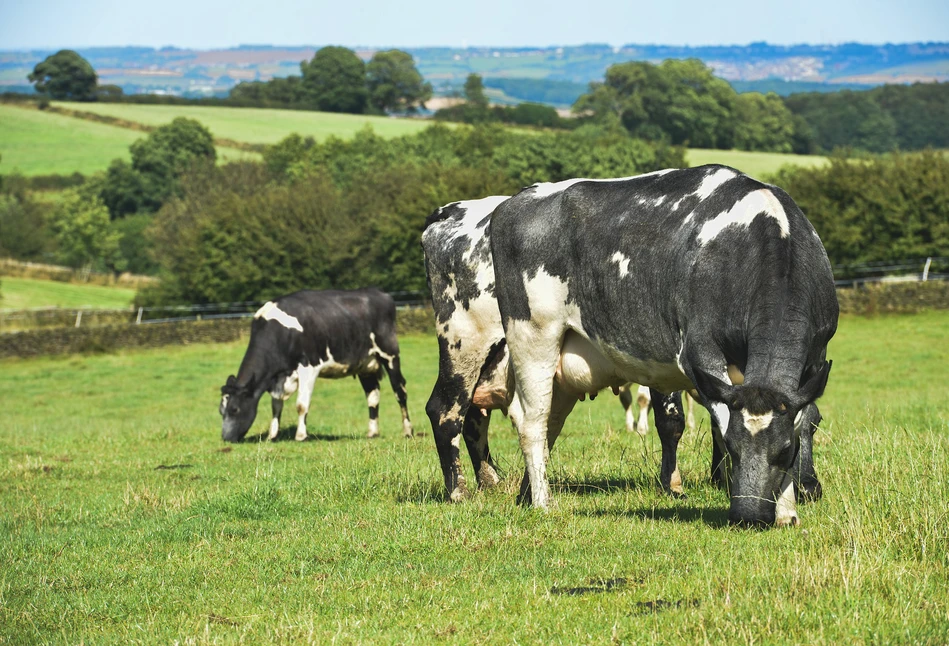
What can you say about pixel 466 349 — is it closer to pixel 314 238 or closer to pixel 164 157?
pixel 314 238

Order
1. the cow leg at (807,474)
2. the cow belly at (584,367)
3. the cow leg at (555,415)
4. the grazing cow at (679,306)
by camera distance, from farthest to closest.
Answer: the cow leg at (555,415) → the cow belly at (584,367) → the cow leg at (807,474) → the grazing cow at (679,306)

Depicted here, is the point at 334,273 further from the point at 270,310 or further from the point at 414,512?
the point at 414,512

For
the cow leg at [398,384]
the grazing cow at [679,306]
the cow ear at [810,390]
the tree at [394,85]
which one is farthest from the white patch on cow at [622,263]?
the tree at [394,85]

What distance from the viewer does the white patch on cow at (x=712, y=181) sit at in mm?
7910

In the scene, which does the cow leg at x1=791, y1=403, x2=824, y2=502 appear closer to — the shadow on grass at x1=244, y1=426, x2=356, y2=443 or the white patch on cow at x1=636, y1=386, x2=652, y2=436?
the white patch on cow at x1=636, y1=386, x2=652, y2=436

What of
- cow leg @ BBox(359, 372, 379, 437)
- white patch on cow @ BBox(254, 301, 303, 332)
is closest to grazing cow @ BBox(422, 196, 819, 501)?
cow leg @ BBox(359, 372, 379, 437)

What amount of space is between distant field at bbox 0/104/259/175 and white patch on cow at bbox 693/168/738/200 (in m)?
110

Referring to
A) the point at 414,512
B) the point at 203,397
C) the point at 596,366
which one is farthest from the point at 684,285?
the point at 203,397

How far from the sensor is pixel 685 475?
1031 centimetres

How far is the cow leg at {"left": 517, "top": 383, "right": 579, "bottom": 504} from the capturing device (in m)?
9.11

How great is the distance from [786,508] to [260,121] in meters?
141

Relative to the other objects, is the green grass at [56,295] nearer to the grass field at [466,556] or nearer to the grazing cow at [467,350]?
the grass field at [466,556]

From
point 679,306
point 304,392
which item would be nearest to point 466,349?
point 679,306

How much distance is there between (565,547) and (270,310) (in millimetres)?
15774
